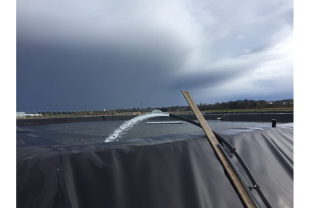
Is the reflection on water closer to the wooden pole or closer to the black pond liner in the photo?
the wooden pole

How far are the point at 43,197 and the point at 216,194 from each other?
6.23 ft

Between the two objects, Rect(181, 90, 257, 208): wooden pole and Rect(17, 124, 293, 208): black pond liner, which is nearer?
Rect(17, 124, 293, 208): black pond liner

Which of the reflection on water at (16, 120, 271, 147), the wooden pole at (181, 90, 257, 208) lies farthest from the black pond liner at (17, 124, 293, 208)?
the reflection on water at (16, 120, 271, 147)

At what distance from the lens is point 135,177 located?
2.22m

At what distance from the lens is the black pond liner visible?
6.28 feet

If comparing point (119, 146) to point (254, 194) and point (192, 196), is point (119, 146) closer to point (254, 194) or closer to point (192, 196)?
point (192, 196)

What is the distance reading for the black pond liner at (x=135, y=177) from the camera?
1.91m

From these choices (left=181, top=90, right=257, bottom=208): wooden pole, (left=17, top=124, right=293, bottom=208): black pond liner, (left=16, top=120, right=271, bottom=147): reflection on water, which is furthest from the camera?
(left=16, top=120, right=271, bottom=147): reflection on water

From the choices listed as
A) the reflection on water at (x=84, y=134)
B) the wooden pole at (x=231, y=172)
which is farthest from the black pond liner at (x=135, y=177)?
the reflection on water at (x=84, y=134)

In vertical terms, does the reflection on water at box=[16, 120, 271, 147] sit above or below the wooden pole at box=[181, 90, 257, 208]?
below

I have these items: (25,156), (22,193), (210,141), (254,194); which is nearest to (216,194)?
(254,194)

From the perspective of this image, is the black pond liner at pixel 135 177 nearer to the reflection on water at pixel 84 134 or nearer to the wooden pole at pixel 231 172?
the wooden pole at pixel 231 172

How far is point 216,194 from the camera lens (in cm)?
237

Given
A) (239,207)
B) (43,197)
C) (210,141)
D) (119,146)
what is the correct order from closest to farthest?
(43,197)
(239,207)
(119,146)
(210,141)
